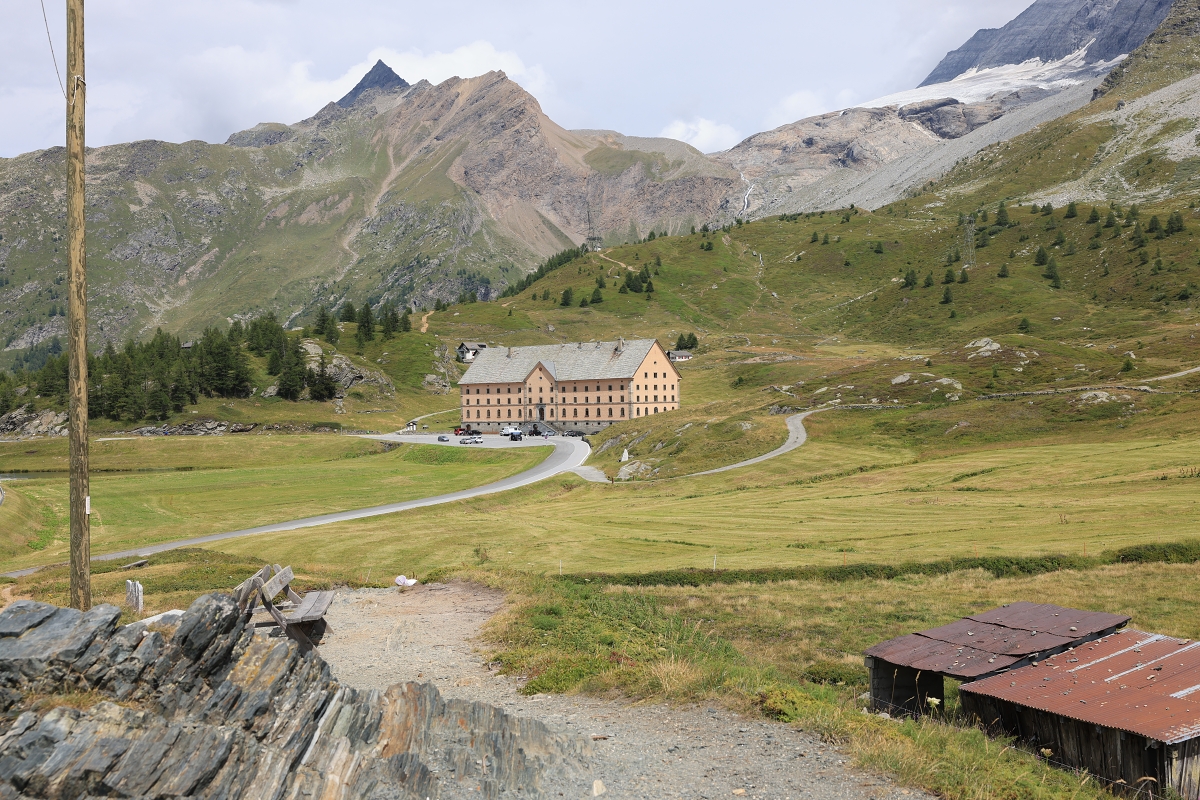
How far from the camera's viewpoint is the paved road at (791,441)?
84875 mm

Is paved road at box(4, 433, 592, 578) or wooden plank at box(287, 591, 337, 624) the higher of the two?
wooden plank at box(287, 591, 337, 624)

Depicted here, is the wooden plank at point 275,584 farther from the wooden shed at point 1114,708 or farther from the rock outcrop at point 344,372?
the rock outcrop at point 344,372

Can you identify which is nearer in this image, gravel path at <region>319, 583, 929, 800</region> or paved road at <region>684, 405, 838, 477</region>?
gravel path at <region>319, 583, 929, 800</region>

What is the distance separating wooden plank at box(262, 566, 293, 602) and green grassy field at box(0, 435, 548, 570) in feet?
114

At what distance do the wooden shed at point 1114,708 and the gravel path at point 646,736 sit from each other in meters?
5.78

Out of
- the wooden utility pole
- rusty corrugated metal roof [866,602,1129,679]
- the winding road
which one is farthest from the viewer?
the winding road

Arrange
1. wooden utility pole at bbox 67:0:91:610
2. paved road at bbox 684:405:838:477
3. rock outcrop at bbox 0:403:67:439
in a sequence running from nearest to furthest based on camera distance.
A: wooden utility pole at bbox 67:0:91:610 → paved road at bbox 684:405:838:477 → rock outcrop at bbox 0:403:67:439

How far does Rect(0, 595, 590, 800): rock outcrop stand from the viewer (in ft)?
27.8

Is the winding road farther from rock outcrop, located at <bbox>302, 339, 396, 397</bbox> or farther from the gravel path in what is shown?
rock outcrop, located at <bbox>302, 339, 396, 397</bbox>

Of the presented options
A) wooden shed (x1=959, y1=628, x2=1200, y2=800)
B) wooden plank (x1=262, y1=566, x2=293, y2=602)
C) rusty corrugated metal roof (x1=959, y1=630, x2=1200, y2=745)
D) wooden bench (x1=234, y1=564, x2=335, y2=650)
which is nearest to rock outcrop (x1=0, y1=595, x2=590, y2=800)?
wooden bench (x1=234, y1=564, x2=335, y2=650)

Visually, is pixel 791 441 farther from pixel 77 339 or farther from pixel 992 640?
pixel 77 339

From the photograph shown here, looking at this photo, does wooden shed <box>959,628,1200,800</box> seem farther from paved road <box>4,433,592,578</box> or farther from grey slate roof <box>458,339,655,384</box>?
grey slate roof <box>458,339,655,384</box>

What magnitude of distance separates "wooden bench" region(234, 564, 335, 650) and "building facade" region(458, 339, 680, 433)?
118 m

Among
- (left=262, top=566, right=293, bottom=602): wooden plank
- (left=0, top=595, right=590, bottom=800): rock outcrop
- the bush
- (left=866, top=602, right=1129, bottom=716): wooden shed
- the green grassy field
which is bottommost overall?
the green grassy field
